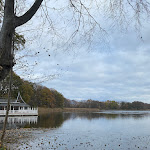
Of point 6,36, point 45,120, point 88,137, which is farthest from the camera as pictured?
point 45,120

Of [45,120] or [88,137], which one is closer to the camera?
[88,137]

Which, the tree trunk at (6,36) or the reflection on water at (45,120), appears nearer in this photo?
the tree trunk at (6,36)

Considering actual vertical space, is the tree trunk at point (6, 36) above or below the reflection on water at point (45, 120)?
above

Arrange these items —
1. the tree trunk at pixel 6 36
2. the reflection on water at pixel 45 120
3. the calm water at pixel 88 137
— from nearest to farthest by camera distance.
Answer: the tree trunk at pixel 6 36, the calm water at pixel 88 137, the reflection on water at pixel 45 120

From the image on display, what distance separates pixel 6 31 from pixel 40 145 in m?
8.61

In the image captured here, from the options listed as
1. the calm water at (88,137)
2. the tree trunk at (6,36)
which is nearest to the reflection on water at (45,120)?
the calm water at (88,137)

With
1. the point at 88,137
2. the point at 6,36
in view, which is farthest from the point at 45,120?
the point at 6,36

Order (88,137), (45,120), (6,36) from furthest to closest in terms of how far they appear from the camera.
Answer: (45,120) < (88,137) < (6,36)

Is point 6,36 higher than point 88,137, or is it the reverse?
point 6,36

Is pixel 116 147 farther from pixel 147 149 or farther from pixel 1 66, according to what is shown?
pixel 1 66

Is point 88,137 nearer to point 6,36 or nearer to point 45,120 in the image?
point 6,36

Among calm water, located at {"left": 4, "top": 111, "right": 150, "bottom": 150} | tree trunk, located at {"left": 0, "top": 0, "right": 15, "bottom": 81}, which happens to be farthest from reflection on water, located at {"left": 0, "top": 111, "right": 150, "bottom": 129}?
tree trunk, located at {"left": 0, "top": 0, "right": 15, "bottom": 81}

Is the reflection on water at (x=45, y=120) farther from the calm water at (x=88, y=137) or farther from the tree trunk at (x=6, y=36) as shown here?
the tree trunk at (x=6, y=36)

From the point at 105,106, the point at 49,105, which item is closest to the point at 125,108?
the point at 105,106
